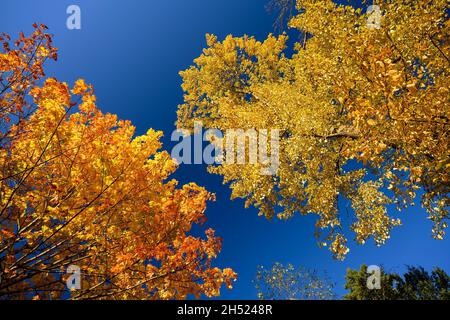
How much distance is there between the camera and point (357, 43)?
485 cm

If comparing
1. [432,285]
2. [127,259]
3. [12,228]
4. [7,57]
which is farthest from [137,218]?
[432,285]

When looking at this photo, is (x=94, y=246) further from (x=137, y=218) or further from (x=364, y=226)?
(x=364, y=226)

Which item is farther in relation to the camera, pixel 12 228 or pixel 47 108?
pixel 12 228

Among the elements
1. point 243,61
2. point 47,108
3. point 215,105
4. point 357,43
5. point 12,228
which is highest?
point 243,61

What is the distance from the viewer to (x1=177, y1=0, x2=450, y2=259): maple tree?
15.5ft

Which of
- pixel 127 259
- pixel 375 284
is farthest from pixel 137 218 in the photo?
pixel 375 284

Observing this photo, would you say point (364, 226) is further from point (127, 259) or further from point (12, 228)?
point (12, 228)

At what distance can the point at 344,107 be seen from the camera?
9.27 meters

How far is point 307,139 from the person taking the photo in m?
9.46

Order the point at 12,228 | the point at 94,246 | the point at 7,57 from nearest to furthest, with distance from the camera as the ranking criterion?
1. the point at 7,57
2. the point at 94,246
3. the point at 12,228

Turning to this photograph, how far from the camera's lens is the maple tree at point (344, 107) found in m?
4.71

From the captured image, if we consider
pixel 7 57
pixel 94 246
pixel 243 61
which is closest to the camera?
pixel 7 57

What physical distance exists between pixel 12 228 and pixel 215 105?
13.3 m

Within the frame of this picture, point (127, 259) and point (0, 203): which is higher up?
point (0, 203)
